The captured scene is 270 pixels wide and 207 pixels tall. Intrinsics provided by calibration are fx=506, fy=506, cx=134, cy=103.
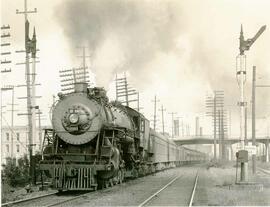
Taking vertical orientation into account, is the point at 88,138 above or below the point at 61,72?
below

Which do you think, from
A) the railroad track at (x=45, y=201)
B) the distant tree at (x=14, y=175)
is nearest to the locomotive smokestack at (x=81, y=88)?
the railroad track at (x=45, y=201)

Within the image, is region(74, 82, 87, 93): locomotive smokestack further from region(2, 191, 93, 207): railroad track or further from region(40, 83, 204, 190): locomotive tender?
region(2, 191, 93, 207): railroad track

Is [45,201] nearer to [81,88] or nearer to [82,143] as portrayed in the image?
[82,143]

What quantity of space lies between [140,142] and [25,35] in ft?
24.9

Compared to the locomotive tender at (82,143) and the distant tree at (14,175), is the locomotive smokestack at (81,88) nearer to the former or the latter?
the locomotive tender at (82,143)

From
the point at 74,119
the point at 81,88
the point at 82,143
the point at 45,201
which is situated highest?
the point at 81,88

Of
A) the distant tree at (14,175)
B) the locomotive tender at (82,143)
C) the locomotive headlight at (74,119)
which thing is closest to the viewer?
the locomotive tender at (82,143)

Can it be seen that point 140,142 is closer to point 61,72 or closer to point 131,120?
point 131,120

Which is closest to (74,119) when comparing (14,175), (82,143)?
(82,143)

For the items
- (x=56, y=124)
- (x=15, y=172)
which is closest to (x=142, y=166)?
(x=15, y=172)

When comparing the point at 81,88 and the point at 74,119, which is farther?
the point at 81,88

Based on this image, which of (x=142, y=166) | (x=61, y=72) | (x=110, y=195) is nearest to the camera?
(x=110, y=195)

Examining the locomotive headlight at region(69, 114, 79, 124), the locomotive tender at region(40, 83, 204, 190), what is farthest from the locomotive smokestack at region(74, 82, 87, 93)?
the locomotive headlight at region(69, 114, 79, 124)

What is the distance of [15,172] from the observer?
2184 cm
